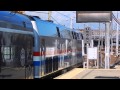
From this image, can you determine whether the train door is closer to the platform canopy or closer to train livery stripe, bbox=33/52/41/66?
train livery stripe, bbox=33/52/41/66

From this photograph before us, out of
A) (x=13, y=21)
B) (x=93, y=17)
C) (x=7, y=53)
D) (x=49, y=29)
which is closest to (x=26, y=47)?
(x=13, y=21)

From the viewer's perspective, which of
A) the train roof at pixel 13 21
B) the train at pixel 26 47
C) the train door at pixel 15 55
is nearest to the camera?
the train door at pixel 15 55

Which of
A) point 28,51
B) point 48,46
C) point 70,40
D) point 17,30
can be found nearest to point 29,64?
point 28,51

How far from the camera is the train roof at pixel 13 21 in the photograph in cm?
1231

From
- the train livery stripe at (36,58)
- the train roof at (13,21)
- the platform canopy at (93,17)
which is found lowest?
the train livery stripe at (36,58)

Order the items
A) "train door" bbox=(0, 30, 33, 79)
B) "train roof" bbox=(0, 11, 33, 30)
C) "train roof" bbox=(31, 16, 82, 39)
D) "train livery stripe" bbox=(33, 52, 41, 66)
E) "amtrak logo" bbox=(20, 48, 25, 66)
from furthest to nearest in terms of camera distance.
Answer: "train roof" bbox=(31, 16, 82, 39)
"train livery stripe" bbox=(33, 52, 41, 66)
"amtrak logo" bbox=(20, 48, 25, 66)
"train roof" bbox=(0, 11, 33, 30)
"train door" bbox=(0, 30, 33, 79)

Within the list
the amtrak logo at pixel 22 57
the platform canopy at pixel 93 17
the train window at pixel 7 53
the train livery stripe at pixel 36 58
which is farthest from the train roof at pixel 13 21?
the platform canopy at pixel 93 17

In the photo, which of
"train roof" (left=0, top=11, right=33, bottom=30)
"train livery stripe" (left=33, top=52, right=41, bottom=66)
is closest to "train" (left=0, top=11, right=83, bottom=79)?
"train roof" (left=0, top=11, right=33, bottom=30)

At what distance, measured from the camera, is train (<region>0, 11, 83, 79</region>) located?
12.2m

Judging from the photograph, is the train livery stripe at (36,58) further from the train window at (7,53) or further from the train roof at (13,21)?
the train window at (7,53)

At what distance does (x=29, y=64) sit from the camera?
50.5 feet

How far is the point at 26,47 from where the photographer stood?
14867mm
